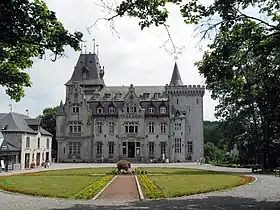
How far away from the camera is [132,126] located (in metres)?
72.1

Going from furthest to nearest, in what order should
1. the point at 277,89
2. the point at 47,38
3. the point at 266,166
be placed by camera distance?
1. the point at 266,166
2. the point at 277,89
3. the point at 47,38

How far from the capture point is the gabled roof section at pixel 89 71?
78000 millimetres

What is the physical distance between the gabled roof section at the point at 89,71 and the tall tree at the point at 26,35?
63.2m

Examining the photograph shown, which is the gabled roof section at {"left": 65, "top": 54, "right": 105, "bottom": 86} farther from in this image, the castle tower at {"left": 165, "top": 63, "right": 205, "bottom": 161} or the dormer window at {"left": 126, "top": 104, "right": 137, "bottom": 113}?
the castle tower at {"left": 165, "top": 63, "right": 205, "bottom": 161}

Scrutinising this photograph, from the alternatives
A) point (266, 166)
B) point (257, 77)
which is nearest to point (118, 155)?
point (266, 166)

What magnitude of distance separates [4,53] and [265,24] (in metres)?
9.60

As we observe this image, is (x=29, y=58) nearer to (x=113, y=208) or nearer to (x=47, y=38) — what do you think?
(x=47, y=38)

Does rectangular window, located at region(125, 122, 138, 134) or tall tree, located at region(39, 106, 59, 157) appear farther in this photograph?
tall tree, located at region(39, 106, 59, 157)

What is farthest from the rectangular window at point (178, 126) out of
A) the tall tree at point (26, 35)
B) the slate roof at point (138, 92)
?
the tall tree at point (26, 35)

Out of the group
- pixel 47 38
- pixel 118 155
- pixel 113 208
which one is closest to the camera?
pixel 47 38

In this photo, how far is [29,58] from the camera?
14.2 m

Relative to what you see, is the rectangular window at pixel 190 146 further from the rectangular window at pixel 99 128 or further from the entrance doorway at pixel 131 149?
the rectangular window at pixel 99 128

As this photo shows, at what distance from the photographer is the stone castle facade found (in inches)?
2790

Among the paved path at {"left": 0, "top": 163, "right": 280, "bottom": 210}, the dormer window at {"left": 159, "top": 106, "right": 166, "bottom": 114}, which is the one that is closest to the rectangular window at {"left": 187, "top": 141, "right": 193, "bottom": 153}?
the dormer window at {"left": 159, "top": 106, "right": 166, "bottom": 114}
